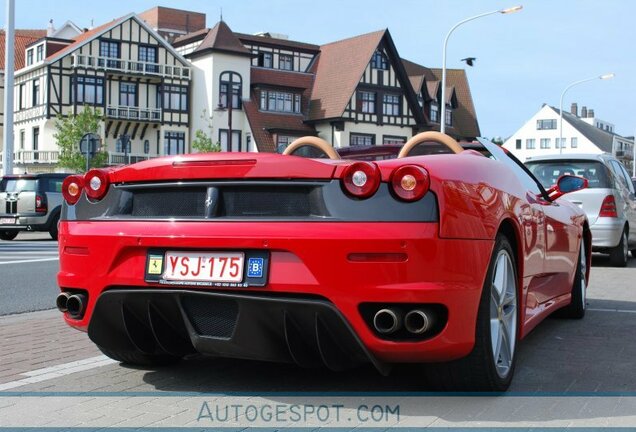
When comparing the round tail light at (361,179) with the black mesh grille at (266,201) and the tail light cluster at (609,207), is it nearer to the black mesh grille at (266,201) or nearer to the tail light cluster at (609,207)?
the black mesh grille at (266,201)

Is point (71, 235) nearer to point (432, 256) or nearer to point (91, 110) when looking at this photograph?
point (432, 256)

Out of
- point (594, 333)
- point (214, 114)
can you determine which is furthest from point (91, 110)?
point (594, 333)

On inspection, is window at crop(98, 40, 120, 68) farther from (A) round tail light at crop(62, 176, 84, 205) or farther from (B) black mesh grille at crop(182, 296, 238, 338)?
(B) black mesh grille at crop(182, 296, 238, 338)

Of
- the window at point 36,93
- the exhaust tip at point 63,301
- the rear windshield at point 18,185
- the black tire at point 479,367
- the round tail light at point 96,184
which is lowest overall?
the black tire at point 479,367

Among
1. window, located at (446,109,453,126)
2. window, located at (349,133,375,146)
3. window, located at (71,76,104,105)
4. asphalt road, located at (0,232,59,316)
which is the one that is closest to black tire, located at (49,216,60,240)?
asphalt road, located at (0,232,59,316)

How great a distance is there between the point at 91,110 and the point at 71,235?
44.1 metres

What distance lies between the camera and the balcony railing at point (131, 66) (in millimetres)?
48250

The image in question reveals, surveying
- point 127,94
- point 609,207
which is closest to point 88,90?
point 127,94

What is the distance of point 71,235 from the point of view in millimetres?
4125

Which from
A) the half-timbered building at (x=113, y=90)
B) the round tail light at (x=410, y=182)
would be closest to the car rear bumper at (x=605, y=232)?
the round tail light at (x=410, y=182)

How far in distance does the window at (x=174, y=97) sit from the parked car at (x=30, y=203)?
32.0 metres

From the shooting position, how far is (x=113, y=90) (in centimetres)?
4978

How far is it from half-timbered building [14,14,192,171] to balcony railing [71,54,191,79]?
57 millimetres

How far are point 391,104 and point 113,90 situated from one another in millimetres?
18228
